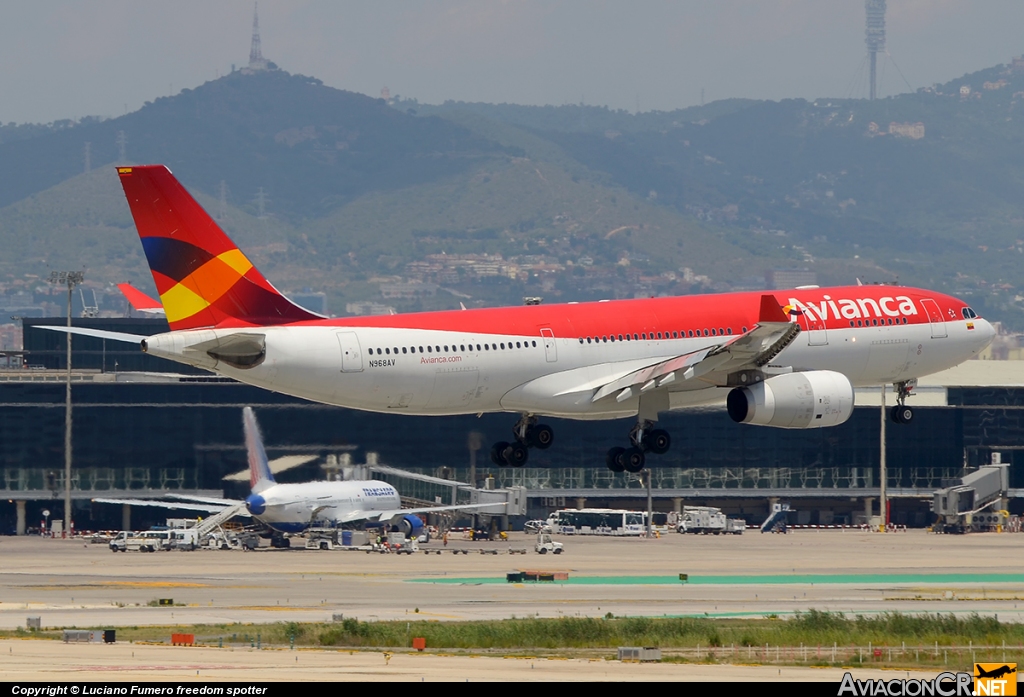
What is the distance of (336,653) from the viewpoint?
5534 cm

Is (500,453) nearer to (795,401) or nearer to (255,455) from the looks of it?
(795,401)

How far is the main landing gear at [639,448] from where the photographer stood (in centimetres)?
6494

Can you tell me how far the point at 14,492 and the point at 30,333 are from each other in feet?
123

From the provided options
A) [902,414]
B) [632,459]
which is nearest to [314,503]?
[902,414]

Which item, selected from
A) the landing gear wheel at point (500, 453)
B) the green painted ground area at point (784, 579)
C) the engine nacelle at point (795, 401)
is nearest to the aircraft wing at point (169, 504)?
the green painted ground area at point (784, 579)

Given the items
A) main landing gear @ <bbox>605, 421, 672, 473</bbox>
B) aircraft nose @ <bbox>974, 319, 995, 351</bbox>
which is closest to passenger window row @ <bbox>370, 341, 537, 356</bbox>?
main landing gear @ <bbox>605, 421, 672, 473</bbox>

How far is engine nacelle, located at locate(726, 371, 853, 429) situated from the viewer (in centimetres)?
6438

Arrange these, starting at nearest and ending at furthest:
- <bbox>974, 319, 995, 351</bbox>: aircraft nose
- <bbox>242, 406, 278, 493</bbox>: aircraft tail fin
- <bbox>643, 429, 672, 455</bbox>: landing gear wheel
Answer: <bbox>643, 429, 672, 455</bbox>: landing gear wheel, <bbox>974, 319, 995, 351</bbox>: aircraft nose, <bbox>242, 406, 278, 493</bbox>: aircraft tail fin

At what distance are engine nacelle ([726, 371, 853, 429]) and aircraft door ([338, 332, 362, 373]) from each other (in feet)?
44.9

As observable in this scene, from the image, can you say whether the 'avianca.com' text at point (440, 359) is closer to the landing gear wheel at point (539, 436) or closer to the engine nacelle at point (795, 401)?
the landing gear wheel at point (539, 436)

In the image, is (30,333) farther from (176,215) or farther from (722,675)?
(722,675)

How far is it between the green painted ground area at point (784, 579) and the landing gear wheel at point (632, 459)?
24.8 metres

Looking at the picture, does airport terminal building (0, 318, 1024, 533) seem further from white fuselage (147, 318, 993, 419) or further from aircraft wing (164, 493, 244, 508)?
white fuselage (147, 318, 993, 419)

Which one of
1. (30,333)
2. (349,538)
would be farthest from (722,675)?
(30,333)
